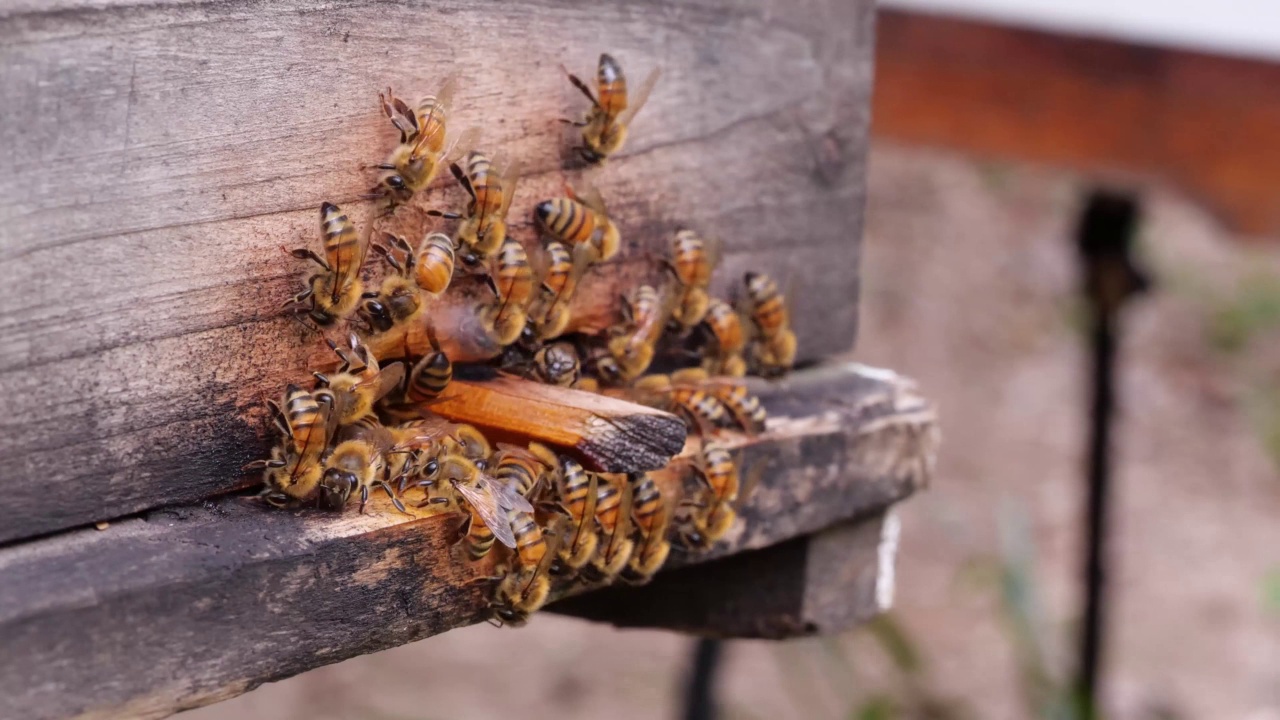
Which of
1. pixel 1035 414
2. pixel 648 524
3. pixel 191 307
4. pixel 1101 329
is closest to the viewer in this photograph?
pixel 191 307

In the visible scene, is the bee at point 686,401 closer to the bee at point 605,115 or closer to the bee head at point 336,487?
the bee at point 605,115

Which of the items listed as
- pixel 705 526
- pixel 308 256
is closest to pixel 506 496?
pixel 308 256

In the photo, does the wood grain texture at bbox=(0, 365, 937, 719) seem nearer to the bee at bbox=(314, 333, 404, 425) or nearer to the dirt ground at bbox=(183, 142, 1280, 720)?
the bee at bbox=(314, 333, 404, 425)

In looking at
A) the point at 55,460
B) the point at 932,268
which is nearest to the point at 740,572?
the point at 55,460

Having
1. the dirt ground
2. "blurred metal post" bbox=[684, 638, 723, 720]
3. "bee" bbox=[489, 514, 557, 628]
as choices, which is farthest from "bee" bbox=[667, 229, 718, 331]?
the dirt ground

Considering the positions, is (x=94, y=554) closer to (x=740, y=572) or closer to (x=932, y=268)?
(x=740, y=572)

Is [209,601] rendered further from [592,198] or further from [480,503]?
[592,198]

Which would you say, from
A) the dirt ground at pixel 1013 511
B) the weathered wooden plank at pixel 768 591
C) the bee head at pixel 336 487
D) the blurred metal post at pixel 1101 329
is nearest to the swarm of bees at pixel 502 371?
the bee head at pixel 336 487
